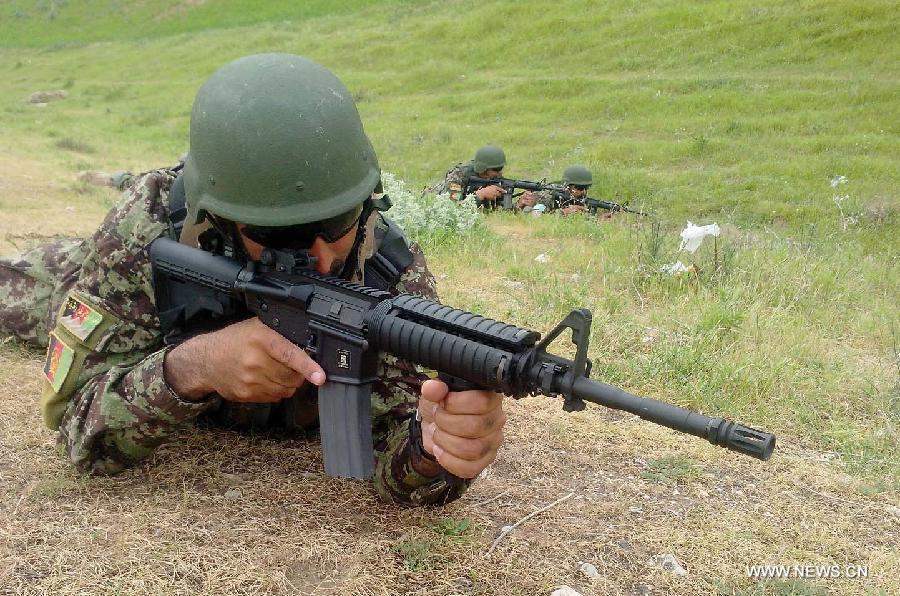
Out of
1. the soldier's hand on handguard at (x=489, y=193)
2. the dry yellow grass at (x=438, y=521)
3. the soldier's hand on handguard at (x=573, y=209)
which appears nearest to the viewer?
the dry yellow grass at (x=438, y=521)

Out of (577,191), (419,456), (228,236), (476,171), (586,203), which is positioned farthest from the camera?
(476,171)

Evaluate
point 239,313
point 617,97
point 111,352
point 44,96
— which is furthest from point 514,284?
point 44,96

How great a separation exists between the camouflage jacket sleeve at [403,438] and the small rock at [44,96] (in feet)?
87.5

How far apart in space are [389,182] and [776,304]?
396 centimetres

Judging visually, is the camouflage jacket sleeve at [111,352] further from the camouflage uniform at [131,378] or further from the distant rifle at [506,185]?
the distant rifle at [506,185]

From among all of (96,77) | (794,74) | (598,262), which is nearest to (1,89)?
(96,77)

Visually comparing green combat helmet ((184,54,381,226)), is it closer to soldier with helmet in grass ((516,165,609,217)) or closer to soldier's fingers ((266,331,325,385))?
soldier's fingers ((266,331,325,385))

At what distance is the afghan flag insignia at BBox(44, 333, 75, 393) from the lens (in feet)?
8.82

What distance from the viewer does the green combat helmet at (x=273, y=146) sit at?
2354mm

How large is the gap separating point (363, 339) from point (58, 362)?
4.10ft

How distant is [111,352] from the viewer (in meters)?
2.75

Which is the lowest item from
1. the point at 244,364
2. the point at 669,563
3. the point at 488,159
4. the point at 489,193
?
the point at 489,193

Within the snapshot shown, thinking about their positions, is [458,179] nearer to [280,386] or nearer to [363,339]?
[280,386]

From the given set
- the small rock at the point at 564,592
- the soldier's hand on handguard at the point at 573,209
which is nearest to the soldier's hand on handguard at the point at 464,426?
the small rock at the point at 564,592
